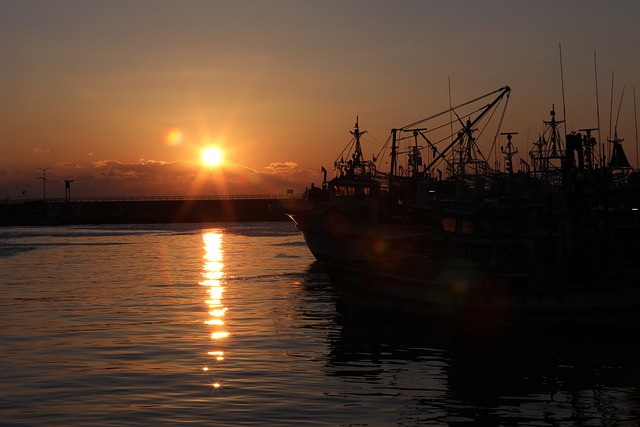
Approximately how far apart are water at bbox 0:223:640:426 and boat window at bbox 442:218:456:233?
505 cm

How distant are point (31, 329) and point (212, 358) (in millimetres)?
13765

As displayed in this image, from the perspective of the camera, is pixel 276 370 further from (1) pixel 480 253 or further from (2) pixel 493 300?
(1) pixel 480 253

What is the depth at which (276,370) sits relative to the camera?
32.6 meters

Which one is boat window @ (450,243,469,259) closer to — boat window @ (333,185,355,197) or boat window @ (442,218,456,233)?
boat window @ (442,218,456,233)

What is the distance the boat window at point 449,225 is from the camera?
145 ft

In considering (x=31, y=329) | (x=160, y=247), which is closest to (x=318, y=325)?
(x=31, y=329)

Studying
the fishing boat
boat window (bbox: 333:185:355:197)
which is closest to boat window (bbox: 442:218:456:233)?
the fishing boat

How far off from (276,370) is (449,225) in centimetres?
1530

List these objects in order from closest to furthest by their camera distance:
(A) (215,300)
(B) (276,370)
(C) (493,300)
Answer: (B) (276,370)
(C) (493,300)
(A) (215,300)

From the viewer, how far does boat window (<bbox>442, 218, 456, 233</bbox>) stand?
4419 centimetres

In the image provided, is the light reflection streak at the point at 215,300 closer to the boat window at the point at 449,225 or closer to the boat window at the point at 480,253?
the boat window at the point at 449,225

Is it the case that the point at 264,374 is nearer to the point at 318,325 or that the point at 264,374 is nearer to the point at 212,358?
the point at 212,358

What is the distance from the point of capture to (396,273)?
4866cm

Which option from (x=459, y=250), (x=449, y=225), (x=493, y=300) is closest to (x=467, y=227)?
(x=449, y=225)
